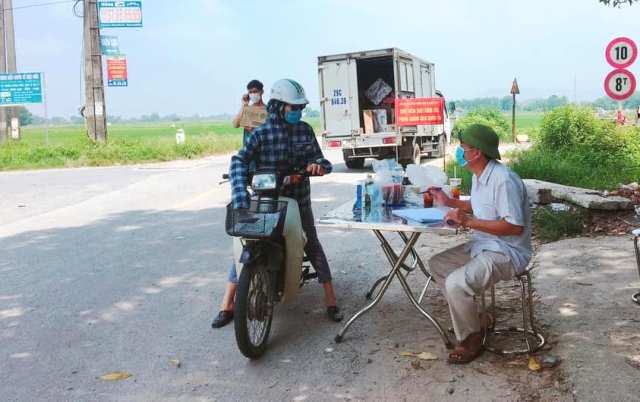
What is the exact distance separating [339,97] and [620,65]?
22.8 ft

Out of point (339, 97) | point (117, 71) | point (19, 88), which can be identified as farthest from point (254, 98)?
point (19, 88)

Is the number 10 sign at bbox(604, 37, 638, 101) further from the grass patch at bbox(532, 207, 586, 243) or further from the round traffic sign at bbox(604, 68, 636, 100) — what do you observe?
the grass patch at bbox(532, 207, 586, 243)

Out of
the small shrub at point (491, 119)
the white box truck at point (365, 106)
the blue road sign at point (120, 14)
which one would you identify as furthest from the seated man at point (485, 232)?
the small shrub at point (491, 119)

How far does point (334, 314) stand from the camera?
486 centimetres

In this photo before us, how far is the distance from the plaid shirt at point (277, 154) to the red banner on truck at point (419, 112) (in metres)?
8.54

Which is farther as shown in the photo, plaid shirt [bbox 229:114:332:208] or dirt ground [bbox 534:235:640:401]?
plaid shirt [bbox 229:114:332:208]

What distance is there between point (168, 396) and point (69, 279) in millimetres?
2992

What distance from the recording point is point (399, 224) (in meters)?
4.05

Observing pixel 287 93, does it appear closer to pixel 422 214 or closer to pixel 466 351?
pixel 422 214

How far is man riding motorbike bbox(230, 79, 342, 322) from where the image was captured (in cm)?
448

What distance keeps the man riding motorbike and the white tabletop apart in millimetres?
339

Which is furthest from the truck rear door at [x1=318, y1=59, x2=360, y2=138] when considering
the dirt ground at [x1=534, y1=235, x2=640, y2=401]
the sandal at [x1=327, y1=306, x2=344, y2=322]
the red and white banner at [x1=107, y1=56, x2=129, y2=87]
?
the sandal at [x1=327, y1=306, x2=344, y2=322]

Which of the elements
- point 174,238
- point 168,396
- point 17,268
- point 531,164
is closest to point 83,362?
point 168,396

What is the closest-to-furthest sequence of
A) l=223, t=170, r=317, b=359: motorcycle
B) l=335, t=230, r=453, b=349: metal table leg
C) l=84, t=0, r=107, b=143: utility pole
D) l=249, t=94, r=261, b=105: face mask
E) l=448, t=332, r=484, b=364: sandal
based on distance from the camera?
A: l=448, t=332, r=484, b=364: sandal, l=223, t=170, r=317, b=359: motorcycle, l=335, t=230, r=453, b=349: metal table leg, l=249, t=94, r=261, b=105: face mask, l=84, t=0, r=107, b=143: utility pole
